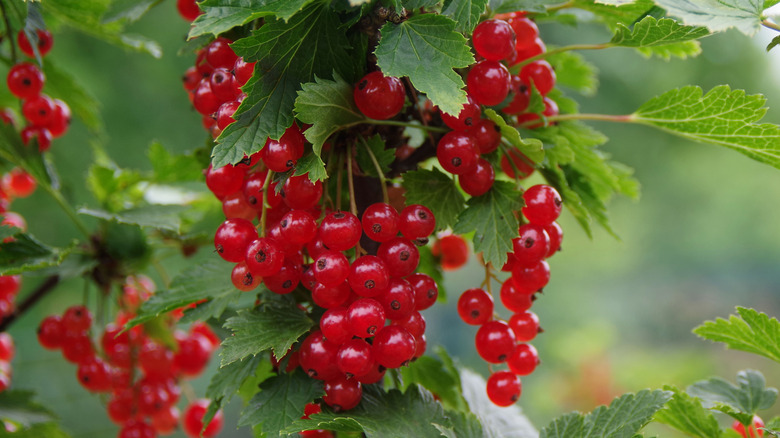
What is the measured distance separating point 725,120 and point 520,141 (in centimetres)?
26

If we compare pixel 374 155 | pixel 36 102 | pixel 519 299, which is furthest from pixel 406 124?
pixel 36 102

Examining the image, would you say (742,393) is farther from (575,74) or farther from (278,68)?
(278,68)

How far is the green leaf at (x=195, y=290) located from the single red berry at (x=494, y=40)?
0.42 meters

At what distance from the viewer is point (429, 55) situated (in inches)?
24.7

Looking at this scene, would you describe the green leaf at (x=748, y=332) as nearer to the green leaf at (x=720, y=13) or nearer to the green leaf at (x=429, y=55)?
the green leaf at (x=720, y=13)

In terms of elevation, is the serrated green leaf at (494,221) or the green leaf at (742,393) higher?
the serrated green leaf at (494,221)

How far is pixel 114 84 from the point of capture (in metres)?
2.46

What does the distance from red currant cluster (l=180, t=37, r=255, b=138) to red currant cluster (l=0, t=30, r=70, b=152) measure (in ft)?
1.34

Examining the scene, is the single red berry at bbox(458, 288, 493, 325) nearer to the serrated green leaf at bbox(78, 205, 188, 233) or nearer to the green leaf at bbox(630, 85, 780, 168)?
the green leaf at bbox(630, 85, 780, 168)

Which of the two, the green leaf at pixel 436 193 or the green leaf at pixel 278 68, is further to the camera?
the green leaf at pixel 436 193

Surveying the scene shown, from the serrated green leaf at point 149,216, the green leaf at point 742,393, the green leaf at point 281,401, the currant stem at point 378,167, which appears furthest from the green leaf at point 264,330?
the green leaf at point 742,393

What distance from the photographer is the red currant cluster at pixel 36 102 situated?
1.00 m

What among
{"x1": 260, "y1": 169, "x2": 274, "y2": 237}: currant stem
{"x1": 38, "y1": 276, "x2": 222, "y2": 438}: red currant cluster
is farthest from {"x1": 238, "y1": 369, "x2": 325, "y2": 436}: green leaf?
{"x1": 38, "y1": 276, "x2": 222, "y2": 438}: red currant cluster

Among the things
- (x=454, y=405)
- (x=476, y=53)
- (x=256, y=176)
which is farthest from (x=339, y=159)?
(x=454, y=405)
